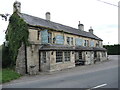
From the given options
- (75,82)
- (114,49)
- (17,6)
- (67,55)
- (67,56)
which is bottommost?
(75,82)

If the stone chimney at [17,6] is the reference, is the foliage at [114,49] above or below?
below

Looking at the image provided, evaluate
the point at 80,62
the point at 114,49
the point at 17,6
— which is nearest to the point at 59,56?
the point at 80,62

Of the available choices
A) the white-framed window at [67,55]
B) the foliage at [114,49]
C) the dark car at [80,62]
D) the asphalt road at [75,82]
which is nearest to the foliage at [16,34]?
the white-framed window at [67,55]

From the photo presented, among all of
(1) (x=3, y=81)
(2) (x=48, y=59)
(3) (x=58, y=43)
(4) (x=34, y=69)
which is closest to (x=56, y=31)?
(3) (x=58, y=43)

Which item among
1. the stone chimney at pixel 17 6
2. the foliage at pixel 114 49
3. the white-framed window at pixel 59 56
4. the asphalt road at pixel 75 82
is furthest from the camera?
the foliage at pixel 114 49

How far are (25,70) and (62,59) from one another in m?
5.41

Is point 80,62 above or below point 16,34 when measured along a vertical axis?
below

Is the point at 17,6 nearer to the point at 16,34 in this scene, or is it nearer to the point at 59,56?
the point at 16,34

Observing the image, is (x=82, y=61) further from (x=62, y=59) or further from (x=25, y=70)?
(x=25, y=70)

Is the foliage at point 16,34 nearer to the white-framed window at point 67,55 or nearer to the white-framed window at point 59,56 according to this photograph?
the white-framed window at point 59,56

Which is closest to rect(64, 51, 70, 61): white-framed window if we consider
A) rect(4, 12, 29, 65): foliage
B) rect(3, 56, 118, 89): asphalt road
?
rect(4, 12, 29, 65): foliage

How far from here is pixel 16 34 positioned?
20812 mm

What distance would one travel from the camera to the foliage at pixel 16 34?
789 inches

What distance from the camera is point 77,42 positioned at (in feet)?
A: 97.2
